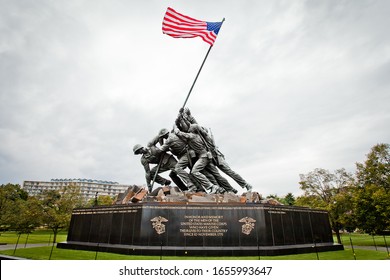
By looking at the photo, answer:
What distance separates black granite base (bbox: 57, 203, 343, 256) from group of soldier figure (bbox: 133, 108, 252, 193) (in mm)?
3574

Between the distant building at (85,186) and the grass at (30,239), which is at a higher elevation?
the distant building at (85,186)

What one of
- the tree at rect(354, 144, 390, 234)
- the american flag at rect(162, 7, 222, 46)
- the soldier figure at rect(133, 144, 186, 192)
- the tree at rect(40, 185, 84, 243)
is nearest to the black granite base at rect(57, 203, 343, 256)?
A: the soldier figure at rect(133, 144, 186, 192)

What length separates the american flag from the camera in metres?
14.8

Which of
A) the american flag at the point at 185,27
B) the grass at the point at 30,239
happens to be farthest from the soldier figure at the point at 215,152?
the grass at the point at 30,239

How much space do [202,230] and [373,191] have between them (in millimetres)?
21583

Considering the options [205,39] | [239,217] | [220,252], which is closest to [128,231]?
[220,252]

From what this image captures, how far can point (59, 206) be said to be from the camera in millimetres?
43125

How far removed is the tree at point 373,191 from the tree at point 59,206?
39.4 m

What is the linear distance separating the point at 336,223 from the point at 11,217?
46462mm

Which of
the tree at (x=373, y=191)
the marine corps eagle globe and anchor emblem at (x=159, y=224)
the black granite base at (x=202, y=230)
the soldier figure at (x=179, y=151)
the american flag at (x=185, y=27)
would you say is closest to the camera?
the black granite base at (x=202, y=230)

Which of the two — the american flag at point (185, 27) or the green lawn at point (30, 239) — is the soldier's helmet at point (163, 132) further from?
the green lawn at point (30, 239)

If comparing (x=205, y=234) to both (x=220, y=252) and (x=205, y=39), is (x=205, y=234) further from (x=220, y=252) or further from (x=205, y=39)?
(x=205, y=39)

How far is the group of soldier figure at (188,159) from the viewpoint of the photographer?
50.5 feet

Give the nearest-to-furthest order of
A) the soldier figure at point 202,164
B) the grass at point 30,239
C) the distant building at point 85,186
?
the soldier figure at point 202,164 → the grass at point 30,239 → the distant building at point 85,186
